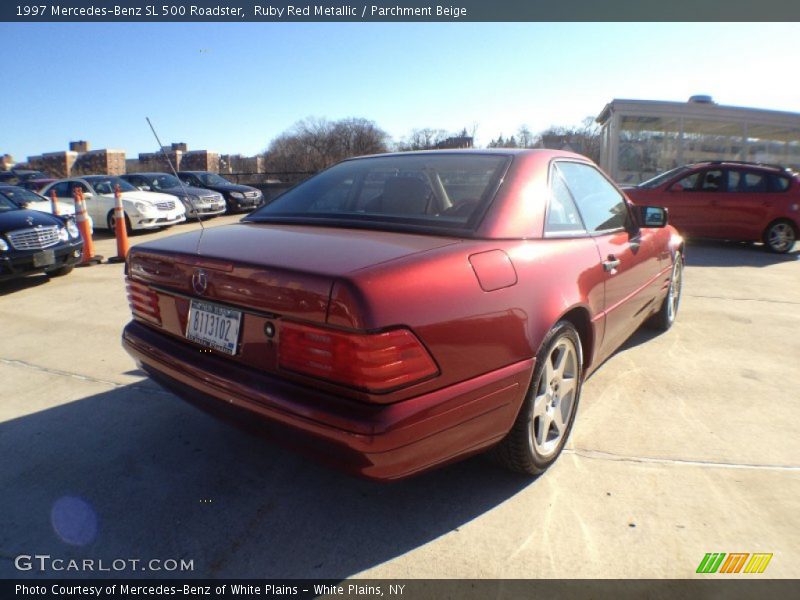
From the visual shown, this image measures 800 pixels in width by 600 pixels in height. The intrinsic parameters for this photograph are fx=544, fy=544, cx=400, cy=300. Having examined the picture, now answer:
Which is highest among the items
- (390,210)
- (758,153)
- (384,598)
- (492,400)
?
(758,153)

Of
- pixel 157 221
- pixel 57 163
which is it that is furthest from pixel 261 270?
pixel 57 163

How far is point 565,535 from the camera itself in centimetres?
221

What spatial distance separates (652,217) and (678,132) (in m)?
16.3

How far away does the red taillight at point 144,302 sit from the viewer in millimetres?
2661

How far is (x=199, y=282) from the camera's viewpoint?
230 centimetres

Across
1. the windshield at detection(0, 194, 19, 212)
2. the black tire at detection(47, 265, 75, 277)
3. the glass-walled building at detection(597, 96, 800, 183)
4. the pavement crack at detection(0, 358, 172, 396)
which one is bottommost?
the pavement crack at detection(0, 358, 172, 396)

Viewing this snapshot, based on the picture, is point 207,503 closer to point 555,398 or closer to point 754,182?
point 555,398

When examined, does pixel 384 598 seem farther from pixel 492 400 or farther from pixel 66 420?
pixel 66 420

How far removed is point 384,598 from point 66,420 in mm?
2378

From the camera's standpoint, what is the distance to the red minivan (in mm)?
9547

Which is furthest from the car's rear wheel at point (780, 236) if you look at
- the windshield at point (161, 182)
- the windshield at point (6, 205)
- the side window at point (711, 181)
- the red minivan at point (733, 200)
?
the windshield at point (161, 182)

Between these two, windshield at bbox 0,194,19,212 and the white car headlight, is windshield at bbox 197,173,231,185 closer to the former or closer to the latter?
windshield at bbox 0,194,19,212

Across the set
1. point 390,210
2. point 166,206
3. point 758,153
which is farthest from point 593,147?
point 390,210

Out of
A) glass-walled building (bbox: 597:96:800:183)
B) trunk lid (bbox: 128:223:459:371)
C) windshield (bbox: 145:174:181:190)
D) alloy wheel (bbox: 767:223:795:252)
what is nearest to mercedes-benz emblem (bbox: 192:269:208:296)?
trunk lid (bbox: 128:223:459:371)
